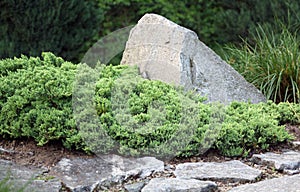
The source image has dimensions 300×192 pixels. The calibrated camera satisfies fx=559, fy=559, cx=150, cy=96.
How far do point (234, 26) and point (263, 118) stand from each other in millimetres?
4815

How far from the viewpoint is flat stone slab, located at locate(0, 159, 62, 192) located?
130 inches

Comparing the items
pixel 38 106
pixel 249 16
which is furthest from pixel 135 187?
pixel 249 16

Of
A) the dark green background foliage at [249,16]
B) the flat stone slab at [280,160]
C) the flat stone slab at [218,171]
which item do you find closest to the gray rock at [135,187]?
the flat stone slab at [218,171]

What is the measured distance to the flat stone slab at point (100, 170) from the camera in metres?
3.51

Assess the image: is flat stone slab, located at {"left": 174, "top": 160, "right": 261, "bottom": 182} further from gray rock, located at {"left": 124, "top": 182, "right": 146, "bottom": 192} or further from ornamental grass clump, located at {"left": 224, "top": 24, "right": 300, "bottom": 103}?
ornamental grass clump, located at {"left": 224, "top": 24, "right": 300, "bottom": 103}

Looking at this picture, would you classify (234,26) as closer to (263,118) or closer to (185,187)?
(263,118)

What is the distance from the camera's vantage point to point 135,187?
349cm

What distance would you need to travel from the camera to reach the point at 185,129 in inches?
156

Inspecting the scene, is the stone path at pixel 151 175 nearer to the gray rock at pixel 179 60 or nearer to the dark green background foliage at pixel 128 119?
the dark green background foliage at pixel 128 119

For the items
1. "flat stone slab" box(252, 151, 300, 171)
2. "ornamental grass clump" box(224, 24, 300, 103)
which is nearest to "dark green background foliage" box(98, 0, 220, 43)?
"ornamental grass clump" box(224, 24, 300, 103)

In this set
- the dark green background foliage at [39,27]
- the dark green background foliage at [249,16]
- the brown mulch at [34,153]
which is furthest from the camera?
the dark green background foliage at [249,16]

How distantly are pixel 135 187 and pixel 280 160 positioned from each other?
1.09 metres

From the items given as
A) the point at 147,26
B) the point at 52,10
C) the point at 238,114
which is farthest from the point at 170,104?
the point at 52,10

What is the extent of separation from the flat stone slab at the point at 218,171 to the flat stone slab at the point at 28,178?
0.82m
